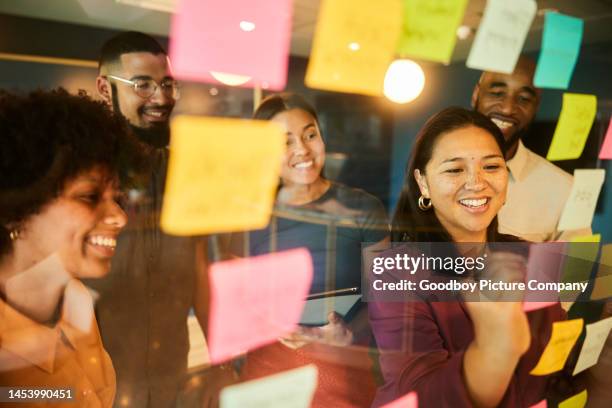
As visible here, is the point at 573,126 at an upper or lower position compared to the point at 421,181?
upper

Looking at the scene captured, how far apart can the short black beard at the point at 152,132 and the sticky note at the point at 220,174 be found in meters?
0.02

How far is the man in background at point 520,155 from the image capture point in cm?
132

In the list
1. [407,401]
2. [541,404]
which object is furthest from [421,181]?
[541,404]

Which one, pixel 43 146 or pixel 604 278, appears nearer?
pixel 43 146

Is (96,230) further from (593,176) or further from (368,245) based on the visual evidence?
(593,176)

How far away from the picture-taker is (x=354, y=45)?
114cm

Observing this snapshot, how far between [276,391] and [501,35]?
3.40 feet

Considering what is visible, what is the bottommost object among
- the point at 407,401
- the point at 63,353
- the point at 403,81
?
the point at 407,401

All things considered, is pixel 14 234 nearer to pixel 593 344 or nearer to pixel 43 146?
pixel 43 146

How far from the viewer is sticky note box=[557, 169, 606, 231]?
4.80 ft

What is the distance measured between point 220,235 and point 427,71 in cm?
63

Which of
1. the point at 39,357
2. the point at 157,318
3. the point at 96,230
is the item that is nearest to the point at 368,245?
the point at 157,318

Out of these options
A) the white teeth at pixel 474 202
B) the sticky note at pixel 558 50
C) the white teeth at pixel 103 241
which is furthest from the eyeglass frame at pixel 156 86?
the sticky note at pixel 558 50

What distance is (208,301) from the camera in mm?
1065
